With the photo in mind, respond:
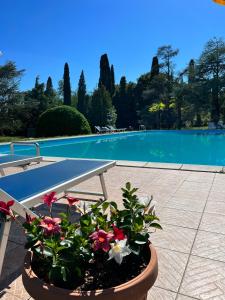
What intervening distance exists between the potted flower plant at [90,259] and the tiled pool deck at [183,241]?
629 mm

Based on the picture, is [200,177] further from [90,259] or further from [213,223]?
[90,259]

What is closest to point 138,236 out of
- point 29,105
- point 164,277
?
point 164,277

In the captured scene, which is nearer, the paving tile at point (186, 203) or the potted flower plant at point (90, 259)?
the potted flower plant at point (90, 259)

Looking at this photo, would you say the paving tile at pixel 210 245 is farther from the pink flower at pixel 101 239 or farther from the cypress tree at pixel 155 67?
the cypress tree at pixel 155 67

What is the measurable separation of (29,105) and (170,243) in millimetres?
20578

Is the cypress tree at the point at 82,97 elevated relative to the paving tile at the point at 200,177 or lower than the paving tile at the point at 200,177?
elevated

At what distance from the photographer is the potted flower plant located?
1204mm

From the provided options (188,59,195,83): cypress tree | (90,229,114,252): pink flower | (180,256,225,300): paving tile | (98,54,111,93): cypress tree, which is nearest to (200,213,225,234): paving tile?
(180,256,225,300): paving tile

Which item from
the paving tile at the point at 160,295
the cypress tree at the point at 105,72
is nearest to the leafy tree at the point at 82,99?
the cypress tree at the point at 105,72

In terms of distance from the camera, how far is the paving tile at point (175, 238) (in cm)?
248

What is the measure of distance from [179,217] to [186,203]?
511 mm

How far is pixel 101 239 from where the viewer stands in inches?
49.9

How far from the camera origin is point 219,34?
23.0 meters

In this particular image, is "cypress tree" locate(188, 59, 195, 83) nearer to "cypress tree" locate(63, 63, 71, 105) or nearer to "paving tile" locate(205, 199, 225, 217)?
"cypress tree" locate(63, 63, 71, 105)
